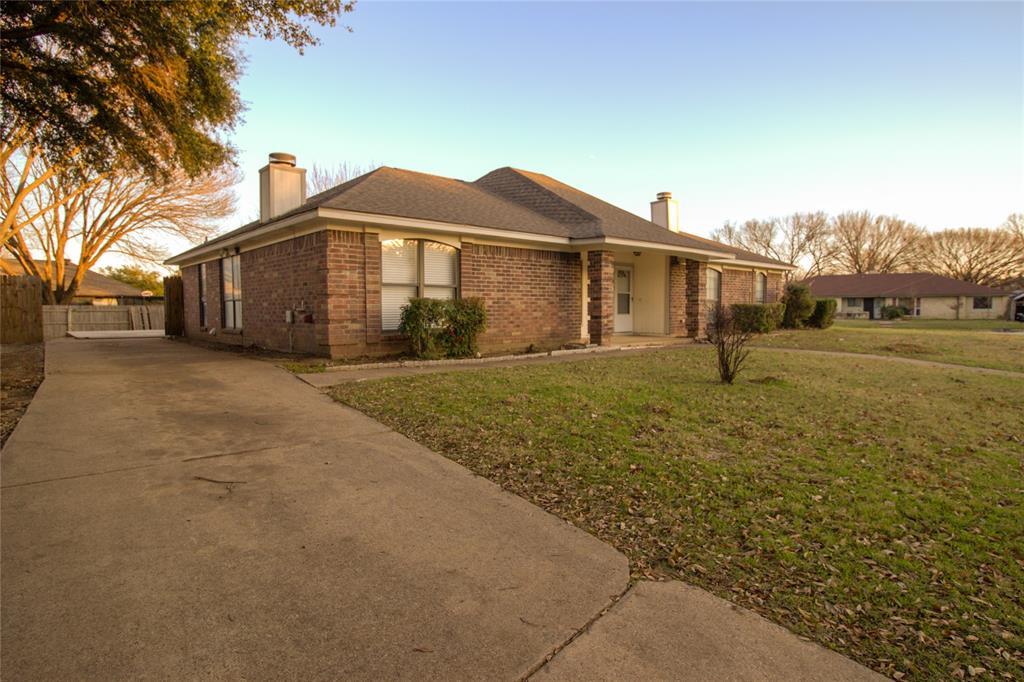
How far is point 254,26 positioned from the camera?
316 inches

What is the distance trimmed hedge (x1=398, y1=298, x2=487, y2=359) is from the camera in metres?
10.4

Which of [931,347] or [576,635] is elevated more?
[931,347]

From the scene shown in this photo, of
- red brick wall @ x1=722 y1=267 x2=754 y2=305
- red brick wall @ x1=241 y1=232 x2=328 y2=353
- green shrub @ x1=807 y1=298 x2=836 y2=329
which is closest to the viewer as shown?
red brick wall @ x1=241 y1=232 x2=328 y2=353

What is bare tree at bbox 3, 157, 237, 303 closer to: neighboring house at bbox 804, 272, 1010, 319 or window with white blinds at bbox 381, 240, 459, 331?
window with white blinds at bbox 381, 240, 459, 331

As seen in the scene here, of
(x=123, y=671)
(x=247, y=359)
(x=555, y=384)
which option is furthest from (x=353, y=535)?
(x=247, y=359)

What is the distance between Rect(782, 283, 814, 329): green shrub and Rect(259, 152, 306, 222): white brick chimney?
17880 mm

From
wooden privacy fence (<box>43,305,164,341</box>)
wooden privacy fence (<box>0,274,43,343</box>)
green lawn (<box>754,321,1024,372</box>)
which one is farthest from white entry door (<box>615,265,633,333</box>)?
wooden privacy fence (<box>43,305,164,341</box>)

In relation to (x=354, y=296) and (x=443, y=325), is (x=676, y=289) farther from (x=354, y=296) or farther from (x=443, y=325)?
(x=354, y=296)

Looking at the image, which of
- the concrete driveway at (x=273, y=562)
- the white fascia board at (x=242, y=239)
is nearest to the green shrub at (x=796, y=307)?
the white fascia board at (x=242, y=239)

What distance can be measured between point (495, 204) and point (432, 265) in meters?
3.52

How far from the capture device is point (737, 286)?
20.9 m

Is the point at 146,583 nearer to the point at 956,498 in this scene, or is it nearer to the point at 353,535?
the point at 353,535

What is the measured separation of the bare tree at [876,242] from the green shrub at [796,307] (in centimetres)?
4859

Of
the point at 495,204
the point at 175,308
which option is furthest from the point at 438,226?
the point at 175,308
